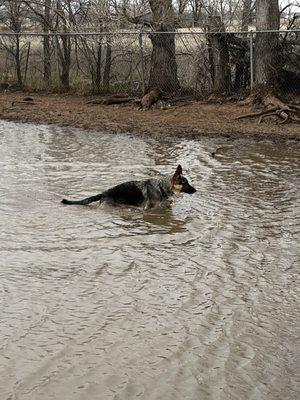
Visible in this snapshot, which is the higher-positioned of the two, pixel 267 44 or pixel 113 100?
pixel 267 44

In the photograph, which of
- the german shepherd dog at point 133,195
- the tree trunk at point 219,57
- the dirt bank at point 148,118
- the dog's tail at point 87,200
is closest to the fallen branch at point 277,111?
the dirt bank at point 148,118

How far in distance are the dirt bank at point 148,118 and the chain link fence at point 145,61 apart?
1.37 metres

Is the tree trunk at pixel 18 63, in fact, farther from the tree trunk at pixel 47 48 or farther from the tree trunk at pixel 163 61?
the tree trunk at pixel 163 61

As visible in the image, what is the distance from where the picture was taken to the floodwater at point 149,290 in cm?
469

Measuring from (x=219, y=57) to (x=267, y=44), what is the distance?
187 centimetres

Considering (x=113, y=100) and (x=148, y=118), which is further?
(x=113, y=100)

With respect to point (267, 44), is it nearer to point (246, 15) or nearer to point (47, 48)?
point (246, 15)

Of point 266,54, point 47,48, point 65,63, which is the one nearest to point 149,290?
point 266,54

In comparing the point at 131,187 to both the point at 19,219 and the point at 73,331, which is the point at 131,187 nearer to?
the point at 19,219

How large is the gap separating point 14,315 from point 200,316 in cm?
165

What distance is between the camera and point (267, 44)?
19.2 metres

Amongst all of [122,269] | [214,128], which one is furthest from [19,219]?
[214,128]

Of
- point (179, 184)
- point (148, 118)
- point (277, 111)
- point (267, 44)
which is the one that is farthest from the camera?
point (267, 44)

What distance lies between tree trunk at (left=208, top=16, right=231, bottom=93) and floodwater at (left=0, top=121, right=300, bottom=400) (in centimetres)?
919
